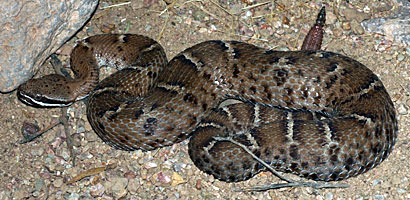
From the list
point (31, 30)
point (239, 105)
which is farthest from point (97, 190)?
point (31, 30)

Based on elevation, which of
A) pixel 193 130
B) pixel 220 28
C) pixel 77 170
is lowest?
pixel 77 170

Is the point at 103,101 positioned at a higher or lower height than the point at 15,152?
higher

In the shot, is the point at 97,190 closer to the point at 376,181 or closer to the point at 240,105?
the point at 240,105

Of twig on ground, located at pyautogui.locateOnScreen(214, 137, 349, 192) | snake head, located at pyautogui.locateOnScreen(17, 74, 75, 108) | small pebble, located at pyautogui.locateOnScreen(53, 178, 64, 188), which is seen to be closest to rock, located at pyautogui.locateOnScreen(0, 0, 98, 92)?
snake head, located at pyautogui.locateOnScreen(17, 74, 75, 108)

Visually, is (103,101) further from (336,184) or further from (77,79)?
(336,184)

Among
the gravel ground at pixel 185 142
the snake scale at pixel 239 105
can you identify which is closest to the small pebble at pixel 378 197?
the gravel ground at pixel 185 142

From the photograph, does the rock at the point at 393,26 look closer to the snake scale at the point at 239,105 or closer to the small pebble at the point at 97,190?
the snake scale at the point at 239,105

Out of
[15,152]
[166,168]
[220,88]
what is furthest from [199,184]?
[15,152]
